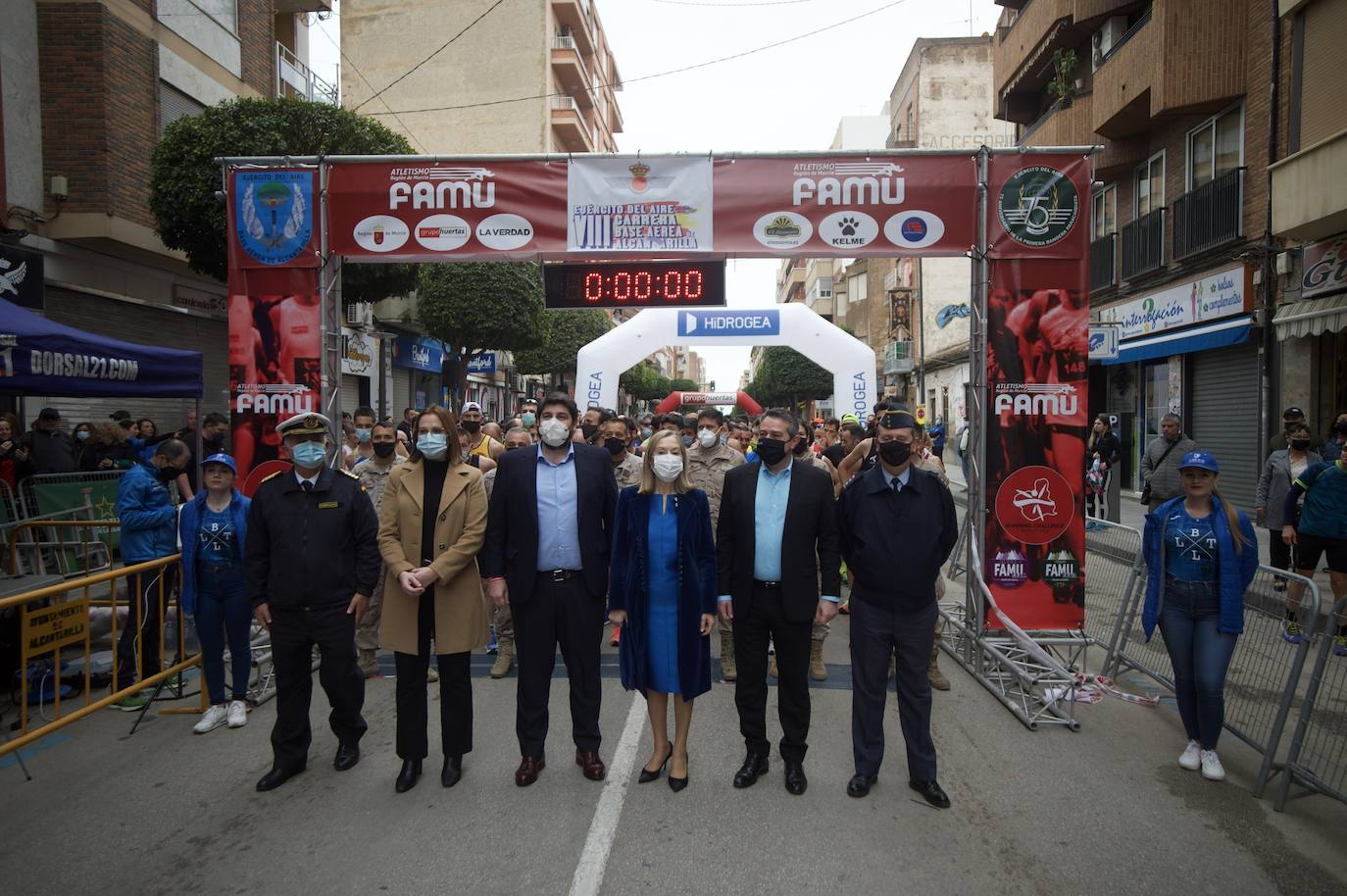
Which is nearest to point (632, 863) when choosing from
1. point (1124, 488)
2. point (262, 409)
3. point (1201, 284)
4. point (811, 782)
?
point (811, 782)

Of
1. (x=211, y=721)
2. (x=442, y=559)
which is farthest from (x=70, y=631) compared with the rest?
(x=442, y=559)

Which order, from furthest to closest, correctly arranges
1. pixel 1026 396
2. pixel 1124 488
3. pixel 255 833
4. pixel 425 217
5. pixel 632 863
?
1. pixel 1124 488
2. pixel 425 217
3. pixel 1026 396
4. pixel 255 833
5. pixel 632 863

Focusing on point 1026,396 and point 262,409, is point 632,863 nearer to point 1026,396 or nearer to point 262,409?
point 1026,396

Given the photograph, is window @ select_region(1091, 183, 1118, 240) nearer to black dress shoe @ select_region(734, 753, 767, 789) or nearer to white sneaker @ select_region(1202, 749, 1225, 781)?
white sneaker @ select_region(1202, 749, 1225, 781)

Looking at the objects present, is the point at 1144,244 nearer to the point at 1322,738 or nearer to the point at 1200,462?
the point at 1200,462

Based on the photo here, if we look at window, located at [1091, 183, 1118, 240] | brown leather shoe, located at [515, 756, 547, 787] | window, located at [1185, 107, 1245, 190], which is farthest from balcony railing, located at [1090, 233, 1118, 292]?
brown leather shoe, located at [515, 756, 547, 787]

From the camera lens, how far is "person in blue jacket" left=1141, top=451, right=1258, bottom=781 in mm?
4438

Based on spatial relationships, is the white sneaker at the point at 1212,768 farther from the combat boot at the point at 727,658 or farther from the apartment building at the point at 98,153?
the apartment building at the point at 98,153

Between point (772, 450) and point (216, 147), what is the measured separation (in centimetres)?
1161

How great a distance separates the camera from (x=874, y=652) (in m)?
4.30

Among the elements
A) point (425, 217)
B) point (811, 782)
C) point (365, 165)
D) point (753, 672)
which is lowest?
point (811, 782)

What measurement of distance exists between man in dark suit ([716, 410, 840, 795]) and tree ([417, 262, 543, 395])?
1999 centimetres

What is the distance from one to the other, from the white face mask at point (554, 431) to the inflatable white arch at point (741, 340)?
10.7 meters

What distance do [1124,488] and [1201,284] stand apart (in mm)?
6362
